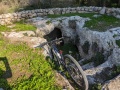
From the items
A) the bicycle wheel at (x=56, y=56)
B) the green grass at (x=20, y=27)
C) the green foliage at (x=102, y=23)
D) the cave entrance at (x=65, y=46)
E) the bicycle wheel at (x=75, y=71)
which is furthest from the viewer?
the cave entrance at (x=65, y=46)

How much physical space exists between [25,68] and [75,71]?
1987 mm

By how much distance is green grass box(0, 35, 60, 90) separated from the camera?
282 inches

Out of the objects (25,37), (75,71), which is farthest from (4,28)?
(75,71)

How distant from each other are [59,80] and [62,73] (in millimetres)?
652

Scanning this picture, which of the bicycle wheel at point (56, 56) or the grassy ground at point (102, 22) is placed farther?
the grassy ground at point (102, 22)

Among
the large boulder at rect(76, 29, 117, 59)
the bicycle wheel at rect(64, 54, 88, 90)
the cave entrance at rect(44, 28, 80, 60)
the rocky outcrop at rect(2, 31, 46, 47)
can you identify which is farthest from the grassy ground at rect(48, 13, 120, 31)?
the bicycle wheel at rect(64, 54, 88, 90)

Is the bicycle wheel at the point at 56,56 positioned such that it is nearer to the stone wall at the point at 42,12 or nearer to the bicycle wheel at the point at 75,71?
the bicycle wheel at the point at 75,71

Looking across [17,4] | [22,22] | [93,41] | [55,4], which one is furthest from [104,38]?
[17,4]

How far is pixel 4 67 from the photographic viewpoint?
8539 millimetres

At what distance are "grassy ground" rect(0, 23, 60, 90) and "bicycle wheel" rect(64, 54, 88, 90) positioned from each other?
69cm

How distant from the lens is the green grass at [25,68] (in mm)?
7160

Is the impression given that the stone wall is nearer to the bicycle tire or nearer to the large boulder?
the large boulder

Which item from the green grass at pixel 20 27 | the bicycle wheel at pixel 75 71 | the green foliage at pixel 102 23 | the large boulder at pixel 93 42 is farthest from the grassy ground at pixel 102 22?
the bicycle wheel at pixel 75 71

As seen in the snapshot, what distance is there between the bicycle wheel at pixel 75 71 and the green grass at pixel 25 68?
695 millimetres
